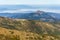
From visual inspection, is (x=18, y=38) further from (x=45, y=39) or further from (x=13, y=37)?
(x=45, y=39)

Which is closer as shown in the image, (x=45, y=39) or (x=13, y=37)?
(x=13, y=37)

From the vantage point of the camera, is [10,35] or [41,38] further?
[41,38]

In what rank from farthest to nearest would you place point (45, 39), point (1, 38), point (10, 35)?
point (45, 39)
point (10, 35)
point (1, 38)

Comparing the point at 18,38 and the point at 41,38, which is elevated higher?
the point at 18,38

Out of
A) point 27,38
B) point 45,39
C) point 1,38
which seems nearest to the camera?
point 1,38

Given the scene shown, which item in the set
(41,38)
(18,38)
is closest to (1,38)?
(18,38)

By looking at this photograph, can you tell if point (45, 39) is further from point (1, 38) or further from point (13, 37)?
point (1, 38)

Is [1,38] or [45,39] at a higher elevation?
[1,38]

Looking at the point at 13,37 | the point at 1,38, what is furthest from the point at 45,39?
the point at 1,38

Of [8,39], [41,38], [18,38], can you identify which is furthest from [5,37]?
[41,38]
